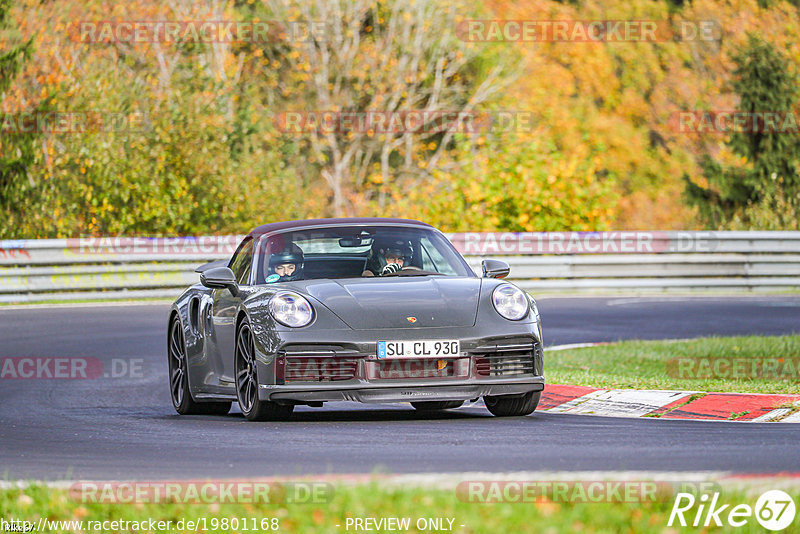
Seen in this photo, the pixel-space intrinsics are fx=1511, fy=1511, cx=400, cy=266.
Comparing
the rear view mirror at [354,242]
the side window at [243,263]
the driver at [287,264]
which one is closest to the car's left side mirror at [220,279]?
the side window at [243,263]

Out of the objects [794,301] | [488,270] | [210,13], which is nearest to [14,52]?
[210,13]

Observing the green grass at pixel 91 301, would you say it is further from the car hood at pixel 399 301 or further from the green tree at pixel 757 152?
the car hood at pixel 399 301

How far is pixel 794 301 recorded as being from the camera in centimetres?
2377

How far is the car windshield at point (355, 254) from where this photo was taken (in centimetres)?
1058

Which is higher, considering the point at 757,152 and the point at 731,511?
the point at 757,152

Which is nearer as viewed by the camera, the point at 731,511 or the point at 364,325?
the point at 731,511

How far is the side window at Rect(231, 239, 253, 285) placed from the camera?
1094cm

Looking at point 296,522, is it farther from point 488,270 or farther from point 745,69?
point 745,69

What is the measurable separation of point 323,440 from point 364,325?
37.4 inches

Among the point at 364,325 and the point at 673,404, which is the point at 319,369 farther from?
the point at 673,404

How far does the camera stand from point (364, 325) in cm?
953

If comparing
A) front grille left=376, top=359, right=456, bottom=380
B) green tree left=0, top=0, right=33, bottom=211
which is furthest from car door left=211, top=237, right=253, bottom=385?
green tree left=0, top=0, right=33, bottom=211

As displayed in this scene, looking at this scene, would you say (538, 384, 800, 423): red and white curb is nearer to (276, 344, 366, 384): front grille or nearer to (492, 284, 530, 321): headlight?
(492, 284, 530, 321): headlight
